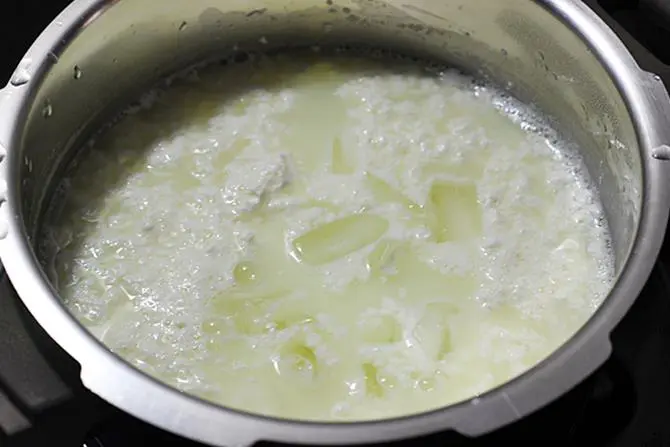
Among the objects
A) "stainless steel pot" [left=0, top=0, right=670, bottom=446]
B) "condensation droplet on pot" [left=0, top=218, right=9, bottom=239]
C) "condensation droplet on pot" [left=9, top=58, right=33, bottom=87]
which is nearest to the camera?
"stainless steel pot" [left=0, top=0, right=670, bottom=446]

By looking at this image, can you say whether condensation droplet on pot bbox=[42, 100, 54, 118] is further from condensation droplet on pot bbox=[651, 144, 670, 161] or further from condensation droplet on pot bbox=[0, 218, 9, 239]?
condensation droplet on pot bbox=[651, 144, 670, 161]

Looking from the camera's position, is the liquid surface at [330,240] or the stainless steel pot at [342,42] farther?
the liquid surface at [330,240]

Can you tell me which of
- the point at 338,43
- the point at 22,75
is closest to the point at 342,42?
the point at 338,43

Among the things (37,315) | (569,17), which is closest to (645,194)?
(569,17)

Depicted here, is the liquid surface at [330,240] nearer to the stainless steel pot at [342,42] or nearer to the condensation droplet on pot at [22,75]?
the stainless steel pot at [342,42]

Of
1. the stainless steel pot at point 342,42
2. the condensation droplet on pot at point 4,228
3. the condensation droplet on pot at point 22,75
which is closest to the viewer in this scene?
the stainless steel pot at point 342,42

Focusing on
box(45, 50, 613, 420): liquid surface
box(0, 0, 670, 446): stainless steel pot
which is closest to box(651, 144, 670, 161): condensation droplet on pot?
box(0, 0, 670, 446): stainless steel pot

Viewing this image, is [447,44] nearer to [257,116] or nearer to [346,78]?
[346,78]

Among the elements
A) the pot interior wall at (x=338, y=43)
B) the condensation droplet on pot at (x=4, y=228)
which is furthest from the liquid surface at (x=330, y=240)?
the condensation droplet on pot at (x=4, y=228)
